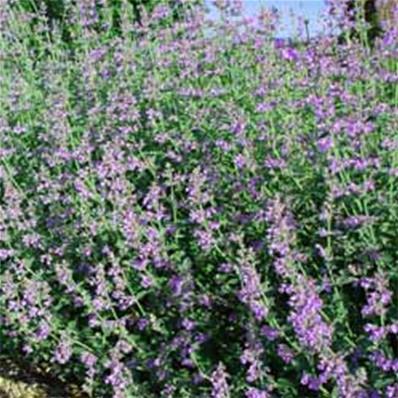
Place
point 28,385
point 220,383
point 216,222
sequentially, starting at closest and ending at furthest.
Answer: point 220,383 < point 216,222 < point 28,385

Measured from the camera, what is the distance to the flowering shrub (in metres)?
3.16

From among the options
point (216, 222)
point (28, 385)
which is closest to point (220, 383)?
point (216, 222)

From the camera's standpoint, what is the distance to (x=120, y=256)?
391cm

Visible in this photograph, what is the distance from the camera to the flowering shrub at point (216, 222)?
316 cm

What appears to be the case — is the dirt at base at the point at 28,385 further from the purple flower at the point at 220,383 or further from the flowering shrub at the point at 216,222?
the purple flower at the point at 220,383

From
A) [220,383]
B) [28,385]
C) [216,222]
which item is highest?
[216,222]

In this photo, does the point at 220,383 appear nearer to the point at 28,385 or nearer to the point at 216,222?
the point at 216,222

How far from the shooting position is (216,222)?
11.8ft

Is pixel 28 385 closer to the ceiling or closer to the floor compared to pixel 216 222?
closer to the floor

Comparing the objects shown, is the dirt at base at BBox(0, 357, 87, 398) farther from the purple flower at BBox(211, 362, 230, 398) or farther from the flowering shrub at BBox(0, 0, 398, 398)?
the purple flower at BBox(211, 362, 230, 398)

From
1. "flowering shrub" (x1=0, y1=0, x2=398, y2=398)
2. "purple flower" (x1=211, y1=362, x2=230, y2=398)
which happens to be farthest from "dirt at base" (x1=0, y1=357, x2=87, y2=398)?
"purple flower" (x1=211, y1=362, x2=230, y2=398)

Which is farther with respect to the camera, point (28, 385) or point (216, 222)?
point (28, 385)

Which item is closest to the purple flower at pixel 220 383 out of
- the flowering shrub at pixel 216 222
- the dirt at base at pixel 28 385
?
the flowering shrub at pixel 216 222

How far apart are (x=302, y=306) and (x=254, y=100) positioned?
1.58 metres
